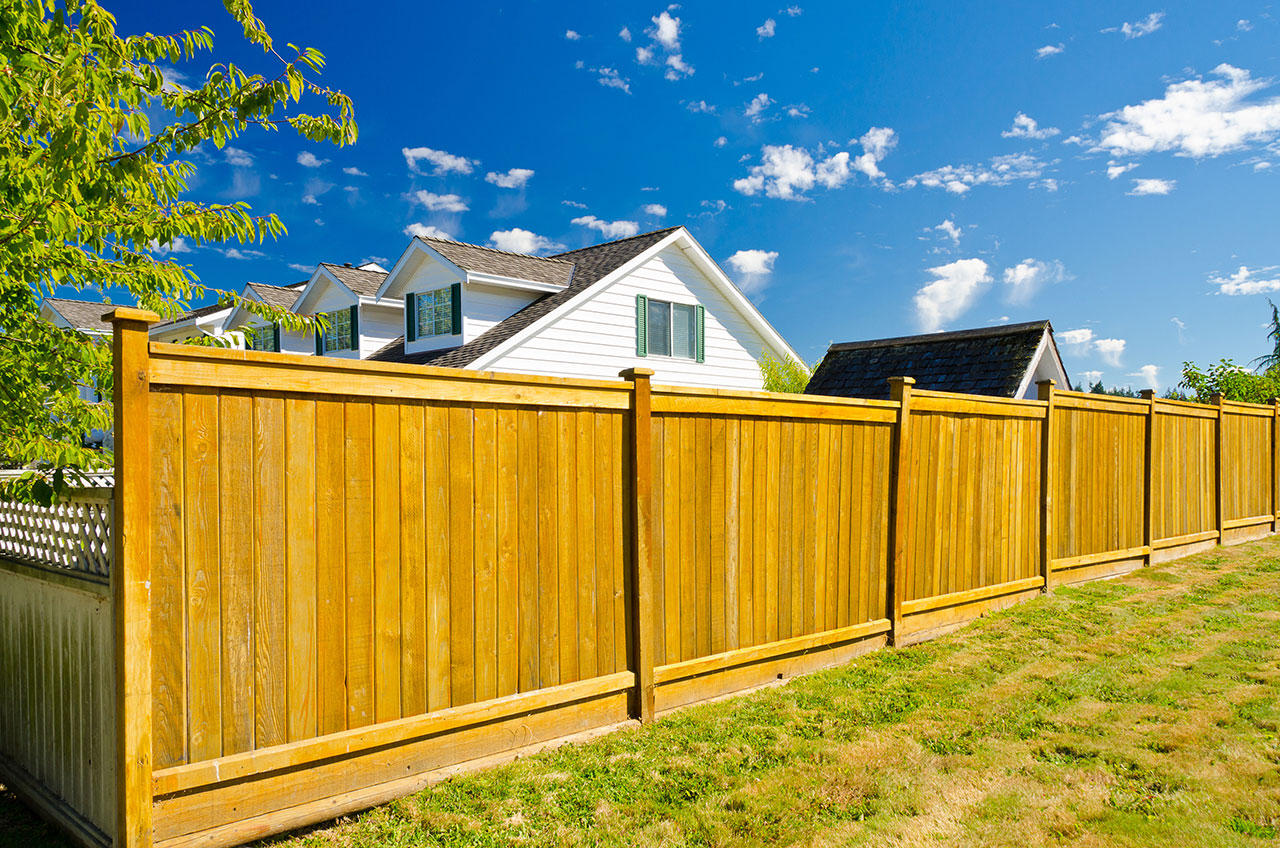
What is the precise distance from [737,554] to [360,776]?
8.80 feet

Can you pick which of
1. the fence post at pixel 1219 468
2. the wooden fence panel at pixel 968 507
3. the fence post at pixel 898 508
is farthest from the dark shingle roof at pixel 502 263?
the fence post at pixel 1219 468

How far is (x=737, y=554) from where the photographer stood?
17.9 ft

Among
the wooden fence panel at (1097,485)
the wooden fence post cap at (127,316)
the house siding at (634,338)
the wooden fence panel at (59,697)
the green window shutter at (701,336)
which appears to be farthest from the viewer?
the green window shutter at (701,336)

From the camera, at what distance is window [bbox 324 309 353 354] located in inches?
781

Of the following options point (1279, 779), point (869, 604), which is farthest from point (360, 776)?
point (1279, 779)

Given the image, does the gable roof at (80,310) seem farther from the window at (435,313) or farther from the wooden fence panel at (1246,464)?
the wooden fence panel at (1246,464)

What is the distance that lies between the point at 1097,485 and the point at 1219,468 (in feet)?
13.7

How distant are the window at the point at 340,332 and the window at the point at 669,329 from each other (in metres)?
7.34

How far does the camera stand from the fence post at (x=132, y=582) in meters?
3.20

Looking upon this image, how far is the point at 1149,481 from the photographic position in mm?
10516

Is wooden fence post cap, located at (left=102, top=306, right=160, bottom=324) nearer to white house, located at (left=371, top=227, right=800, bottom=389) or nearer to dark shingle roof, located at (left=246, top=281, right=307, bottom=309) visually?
white house, located at (left=371, top=227, right=800, bottom=389)

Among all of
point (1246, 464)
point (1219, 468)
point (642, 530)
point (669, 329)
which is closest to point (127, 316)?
point (642, 530)

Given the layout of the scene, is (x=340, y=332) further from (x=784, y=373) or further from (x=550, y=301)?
(x=784, y=373)

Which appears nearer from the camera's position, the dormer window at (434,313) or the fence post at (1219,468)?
the fence post at (1219,468)
